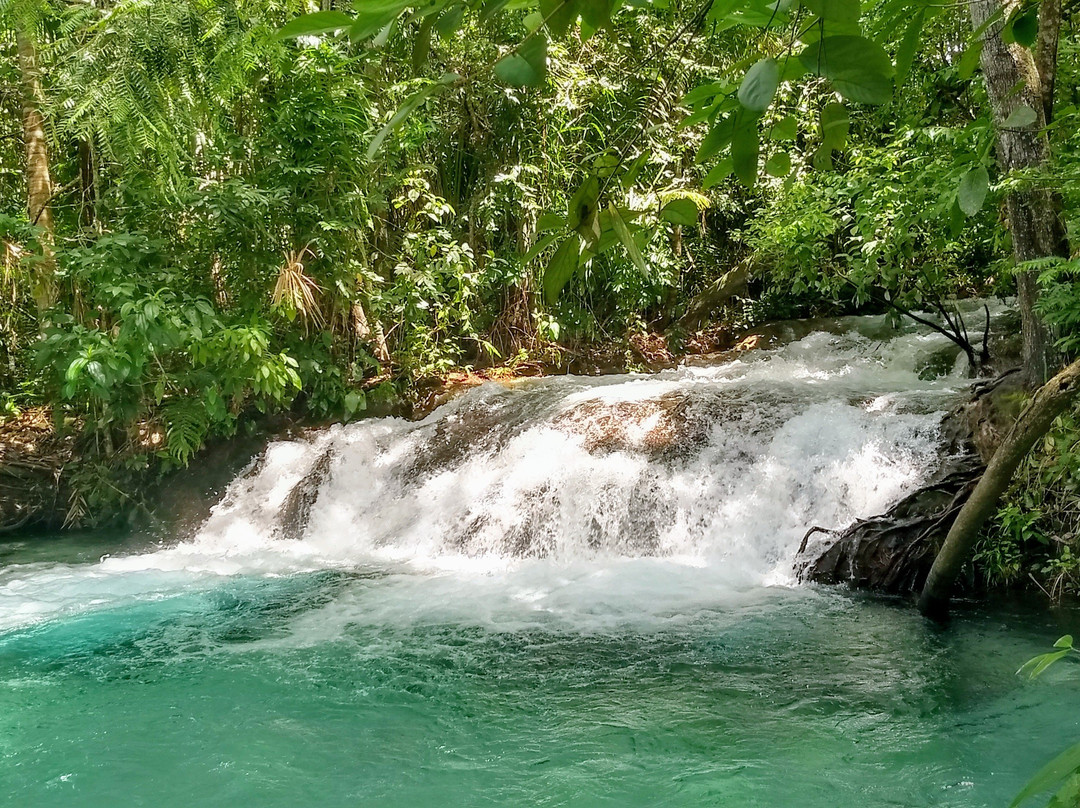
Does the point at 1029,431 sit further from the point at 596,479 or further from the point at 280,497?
the point at 280,497

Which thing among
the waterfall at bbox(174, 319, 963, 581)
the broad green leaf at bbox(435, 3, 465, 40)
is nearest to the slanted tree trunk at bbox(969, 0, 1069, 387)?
the waterfall at bbox(174, 319, 963, 581)

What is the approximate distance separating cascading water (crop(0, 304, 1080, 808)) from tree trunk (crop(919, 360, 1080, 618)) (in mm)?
252

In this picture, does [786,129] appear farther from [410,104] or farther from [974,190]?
[410,104]

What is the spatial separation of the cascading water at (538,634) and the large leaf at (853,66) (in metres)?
2.72

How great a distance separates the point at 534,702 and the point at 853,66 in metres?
3.42

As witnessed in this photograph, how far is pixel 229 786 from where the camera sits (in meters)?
3.07

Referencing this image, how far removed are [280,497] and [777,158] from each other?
7198 millimetres

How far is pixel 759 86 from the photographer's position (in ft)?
1.80

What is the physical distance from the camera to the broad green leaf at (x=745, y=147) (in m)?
0.67

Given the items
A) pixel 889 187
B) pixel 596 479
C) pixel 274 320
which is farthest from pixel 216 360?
pixel 889 187

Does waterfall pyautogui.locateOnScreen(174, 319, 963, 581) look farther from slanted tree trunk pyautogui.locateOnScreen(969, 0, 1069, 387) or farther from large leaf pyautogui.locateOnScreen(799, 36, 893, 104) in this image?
large leaf pyautogui.locateOnScreen(799, 36, 893, 104)

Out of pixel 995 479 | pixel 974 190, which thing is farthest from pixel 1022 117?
pixel 995 479

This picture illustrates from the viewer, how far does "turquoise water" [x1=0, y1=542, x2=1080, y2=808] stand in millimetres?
3025

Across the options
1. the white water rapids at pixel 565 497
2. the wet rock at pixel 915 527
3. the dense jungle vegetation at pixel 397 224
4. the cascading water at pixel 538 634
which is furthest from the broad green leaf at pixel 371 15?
the wet rock at pixel 915 527
